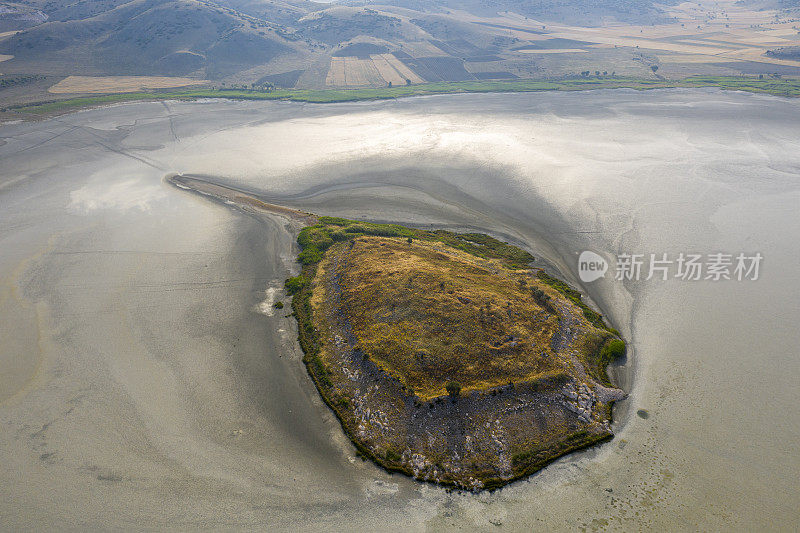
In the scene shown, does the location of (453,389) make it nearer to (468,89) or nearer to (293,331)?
(293,331)

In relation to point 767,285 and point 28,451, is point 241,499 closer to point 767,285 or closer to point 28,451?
point 28,451

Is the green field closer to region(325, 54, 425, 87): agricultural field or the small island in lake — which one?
region(325, 54, 425, 87): agricultural field

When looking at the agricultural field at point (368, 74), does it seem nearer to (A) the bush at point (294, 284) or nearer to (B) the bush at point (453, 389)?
(A) the bush at point (294, 284)

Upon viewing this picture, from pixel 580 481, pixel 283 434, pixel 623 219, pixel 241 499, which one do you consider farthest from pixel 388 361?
pixel 623 219
